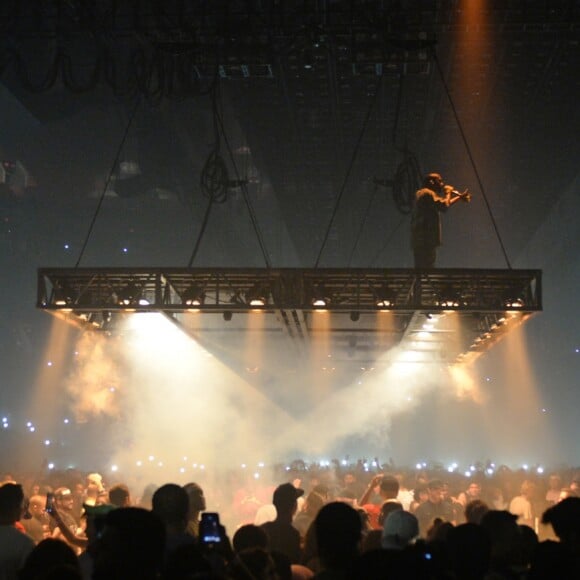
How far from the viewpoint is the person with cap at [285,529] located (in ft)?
22.6

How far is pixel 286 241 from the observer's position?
27875 millimetres

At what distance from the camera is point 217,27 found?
476 inches

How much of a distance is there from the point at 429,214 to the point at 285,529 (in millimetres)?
7204

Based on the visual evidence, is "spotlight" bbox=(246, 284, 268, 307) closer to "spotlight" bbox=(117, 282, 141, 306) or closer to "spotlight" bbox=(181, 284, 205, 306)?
"spotlight" bbox=(181, 284, 205, 306)

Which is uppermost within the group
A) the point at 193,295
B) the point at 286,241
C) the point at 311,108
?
the point at 311,108

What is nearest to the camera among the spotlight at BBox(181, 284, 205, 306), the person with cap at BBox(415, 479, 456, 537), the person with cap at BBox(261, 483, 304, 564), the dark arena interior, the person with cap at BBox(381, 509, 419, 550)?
the person with cap at BBox(381, 509, 419, 550)

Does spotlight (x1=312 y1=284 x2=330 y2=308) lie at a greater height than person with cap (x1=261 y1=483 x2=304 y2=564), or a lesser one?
greater

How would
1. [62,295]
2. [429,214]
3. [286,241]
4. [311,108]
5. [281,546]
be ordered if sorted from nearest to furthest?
[281,546] < [429,214] < [62,295] < [311,108] < [286,241]

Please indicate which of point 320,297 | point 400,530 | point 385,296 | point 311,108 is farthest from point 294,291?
point 400,530

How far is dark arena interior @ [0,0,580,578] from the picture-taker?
42.1ft

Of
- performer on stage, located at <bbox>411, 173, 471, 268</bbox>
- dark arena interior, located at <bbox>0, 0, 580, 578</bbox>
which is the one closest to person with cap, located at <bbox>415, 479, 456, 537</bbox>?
dark arena interior, located at <bbox>0, 0, 580, 578</bbox>

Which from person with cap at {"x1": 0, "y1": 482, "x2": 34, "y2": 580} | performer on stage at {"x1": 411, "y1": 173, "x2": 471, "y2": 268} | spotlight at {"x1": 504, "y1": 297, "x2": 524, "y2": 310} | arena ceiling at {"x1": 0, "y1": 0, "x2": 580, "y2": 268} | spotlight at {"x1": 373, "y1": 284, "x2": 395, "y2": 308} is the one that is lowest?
person with cap at {"x1": 0, "y1": 482, "x2": 34, "y2": 580}

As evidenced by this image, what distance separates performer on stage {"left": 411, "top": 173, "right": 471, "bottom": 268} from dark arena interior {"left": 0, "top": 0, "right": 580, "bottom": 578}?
0.05 metres

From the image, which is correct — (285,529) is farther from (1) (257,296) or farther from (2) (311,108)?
(2) (311,108)
